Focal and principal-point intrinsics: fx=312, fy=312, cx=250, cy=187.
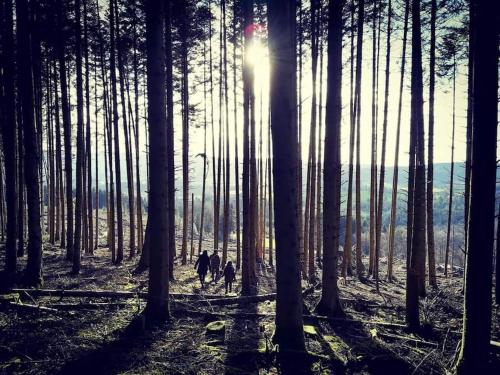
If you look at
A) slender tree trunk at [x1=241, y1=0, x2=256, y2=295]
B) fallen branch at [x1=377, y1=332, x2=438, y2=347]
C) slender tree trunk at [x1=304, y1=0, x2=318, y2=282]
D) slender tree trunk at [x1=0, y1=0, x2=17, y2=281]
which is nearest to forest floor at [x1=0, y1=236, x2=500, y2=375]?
fallen branch at [x1=377, y1=332, x2=438, y2=347]

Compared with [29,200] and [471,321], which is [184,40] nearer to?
[29,200]

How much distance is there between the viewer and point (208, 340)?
558 centimetres

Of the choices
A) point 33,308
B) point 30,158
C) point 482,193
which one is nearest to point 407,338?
point 482,193

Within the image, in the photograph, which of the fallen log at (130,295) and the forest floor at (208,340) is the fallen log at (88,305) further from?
the fallen log at (130,295)

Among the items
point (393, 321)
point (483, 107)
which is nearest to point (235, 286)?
point (393, 321)

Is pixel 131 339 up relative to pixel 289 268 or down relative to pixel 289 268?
down

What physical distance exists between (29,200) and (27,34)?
461 cm

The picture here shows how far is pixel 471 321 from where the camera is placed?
432 centimetres

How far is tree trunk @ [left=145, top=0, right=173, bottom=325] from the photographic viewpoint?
250 inches

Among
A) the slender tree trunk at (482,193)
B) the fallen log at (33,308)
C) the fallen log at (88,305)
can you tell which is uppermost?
the slender tree trunk at (482,193)

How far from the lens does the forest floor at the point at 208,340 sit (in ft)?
14.9

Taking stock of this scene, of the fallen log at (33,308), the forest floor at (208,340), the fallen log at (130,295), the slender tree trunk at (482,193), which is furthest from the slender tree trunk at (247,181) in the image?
the slender tree trunk at (482,193)

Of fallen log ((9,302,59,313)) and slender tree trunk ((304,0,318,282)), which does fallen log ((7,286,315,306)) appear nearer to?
fallen log ((9,302,59,313))

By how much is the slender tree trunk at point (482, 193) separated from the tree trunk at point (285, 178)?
2.38 meters
